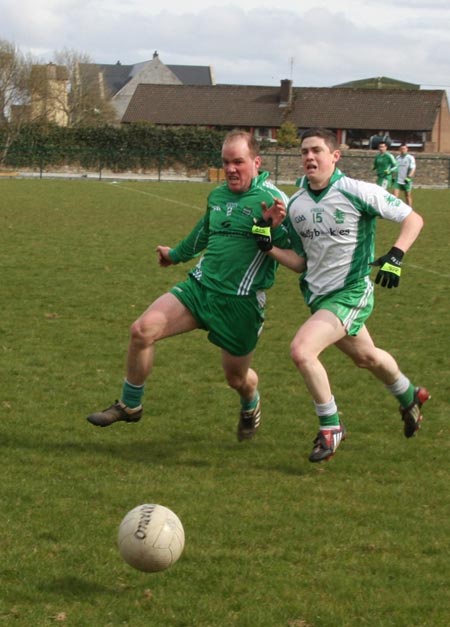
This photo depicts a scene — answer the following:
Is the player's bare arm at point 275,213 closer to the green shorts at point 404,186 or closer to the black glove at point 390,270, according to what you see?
the black glove at point 390,270

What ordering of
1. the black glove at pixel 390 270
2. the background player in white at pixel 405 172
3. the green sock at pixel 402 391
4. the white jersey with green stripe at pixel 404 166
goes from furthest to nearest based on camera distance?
the white jersey with green stripe at pixel 404 166 < the background player in white at pixel 405 172 < the green sock at pixel 402 391 < the black glove at pixel 390 270

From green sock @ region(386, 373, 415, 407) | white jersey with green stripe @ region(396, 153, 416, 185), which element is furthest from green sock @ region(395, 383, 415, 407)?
white jersey with green stripe @ region(396, 153, 416, 185)

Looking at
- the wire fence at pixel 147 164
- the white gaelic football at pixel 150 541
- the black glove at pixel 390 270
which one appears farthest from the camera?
the wire fence at pixel 147 164

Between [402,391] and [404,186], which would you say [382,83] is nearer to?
[404,186]

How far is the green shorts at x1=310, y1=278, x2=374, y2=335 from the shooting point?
23.1ft

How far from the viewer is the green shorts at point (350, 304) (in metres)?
7.04

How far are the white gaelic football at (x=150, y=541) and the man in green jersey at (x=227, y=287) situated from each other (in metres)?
2.33

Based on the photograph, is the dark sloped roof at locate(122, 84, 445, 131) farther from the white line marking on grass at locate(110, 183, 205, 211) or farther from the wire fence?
the white line marking on grass at locate(110, 183, 205, 211)

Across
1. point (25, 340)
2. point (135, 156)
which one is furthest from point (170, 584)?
point (135, 156)

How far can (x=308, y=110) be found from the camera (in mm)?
85938

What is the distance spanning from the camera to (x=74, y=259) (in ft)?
57.5

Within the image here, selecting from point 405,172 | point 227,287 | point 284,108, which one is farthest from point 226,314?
point 284,108

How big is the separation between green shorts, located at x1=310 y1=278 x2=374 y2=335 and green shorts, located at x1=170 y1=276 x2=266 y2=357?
0.44 m

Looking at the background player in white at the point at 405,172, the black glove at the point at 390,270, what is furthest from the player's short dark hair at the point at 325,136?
the background player in white at the point at 405,172
